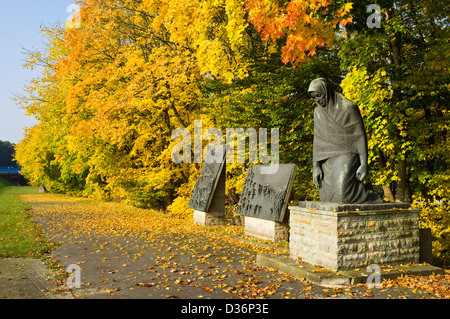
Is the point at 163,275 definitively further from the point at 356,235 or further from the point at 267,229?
the point at 267,229

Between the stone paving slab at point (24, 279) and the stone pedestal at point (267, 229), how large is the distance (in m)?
5.98

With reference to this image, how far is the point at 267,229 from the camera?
10.9 meters

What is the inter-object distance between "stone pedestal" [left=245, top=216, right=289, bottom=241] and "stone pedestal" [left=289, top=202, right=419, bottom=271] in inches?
144

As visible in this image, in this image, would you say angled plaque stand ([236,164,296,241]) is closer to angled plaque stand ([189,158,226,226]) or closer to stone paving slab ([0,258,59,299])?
angled plaque stand ([189,158,226,226])

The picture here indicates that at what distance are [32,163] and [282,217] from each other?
35068mm

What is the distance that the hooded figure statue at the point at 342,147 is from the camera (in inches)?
259

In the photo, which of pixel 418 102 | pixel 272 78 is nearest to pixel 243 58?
pixel 272 78

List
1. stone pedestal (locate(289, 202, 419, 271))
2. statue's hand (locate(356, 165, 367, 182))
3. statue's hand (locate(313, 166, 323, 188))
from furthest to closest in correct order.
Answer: statue's hand (locate(313, 166, 323, 188)) < statue's hand (locate(356, 165, 367, 182)) < stone pedestal (locate(289, 202, 419, 271))

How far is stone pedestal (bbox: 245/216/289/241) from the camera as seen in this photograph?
10633 mm

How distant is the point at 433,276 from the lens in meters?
6.23

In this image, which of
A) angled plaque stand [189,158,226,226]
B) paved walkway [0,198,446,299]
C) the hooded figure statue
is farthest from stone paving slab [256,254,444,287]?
angled plaque stand [189,158,226,226]

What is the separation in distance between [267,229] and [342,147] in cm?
490

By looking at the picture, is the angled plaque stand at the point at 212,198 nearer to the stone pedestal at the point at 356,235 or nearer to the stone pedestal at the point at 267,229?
the stone pedestal at the point at 267,229

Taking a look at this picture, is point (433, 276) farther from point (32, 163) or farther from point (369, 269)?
point (32, 163)
